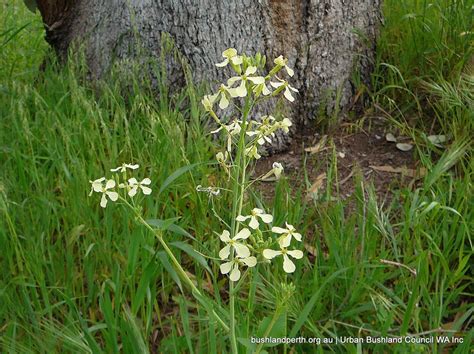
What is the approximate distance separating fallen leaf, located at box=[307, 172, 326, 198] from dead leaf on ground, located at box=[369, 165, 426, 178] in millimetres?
224

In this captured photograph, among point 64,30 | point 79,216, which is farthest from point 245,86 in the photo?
point 64,30

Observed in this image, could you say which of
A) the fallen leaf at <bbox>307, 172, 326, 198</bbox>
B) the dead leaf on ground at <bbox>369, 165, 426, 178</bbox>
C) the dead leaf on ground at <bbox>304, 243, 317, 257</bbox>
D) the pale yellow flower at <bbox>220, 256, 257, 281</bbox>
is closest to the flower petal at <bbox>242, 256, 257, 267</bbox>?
the pale yellow flower at <bbox>220, 256, 257, 281</bbox>

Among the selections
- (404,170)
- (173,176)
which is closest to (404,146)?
(404,170)

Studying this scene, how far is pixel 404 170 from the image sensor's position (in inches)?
103

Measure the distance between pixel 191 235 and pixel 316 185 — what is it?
0.58 meters

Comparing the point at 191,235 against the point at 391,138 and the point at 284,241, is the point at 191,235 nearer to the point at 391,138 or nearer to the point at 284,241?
the point at 284,241

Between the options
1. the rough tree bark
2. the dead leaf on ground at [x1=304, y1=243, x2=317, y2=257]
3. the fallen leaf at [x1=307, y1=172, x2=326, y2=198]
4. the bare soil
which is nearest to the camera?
the dead leaf on ground at [x1=304, y1=243, x2=317, y2=257]

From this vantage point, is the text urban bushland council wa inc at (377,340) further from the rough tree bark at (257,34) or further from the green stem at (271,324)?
the rough tree bark at (257,34)

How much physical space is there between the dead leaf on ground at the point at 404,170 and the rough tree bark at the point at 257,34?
1.14 feet

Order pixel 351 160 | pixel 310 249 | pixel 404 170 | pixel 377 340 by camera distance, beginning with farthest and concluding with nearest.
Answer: pixel 351 160, pixel 404 170, pixel 310 249, pixel 377 340

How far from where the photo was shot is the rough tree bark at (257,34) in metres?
2.72

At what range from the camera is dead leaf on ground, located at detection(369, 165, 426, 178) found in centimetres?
257

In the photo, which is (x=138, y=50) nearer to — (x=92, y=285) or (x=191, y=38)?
(x=191, y=38)

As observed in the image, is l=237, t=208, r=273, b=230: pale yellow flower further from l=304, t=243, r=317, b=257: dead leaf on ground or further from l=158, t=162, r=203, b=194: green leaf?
l=304, t=243, r=317, b=257: dead leaf on ground
